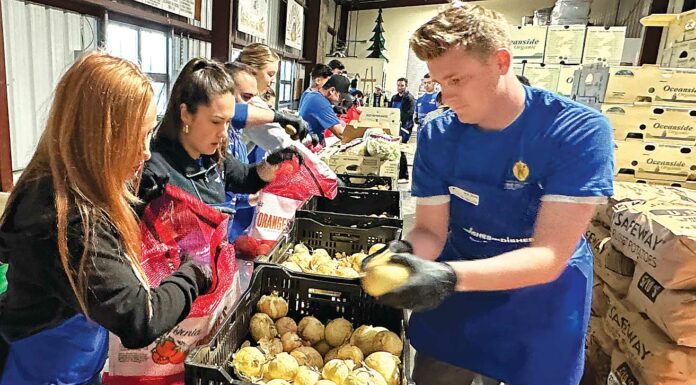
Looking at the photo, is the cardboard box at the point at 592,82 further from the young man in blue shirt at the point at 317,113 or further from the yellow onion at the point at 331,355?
the yellow onion at the point at 331,355

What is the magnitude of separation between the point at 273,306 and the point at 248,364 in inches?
10.5

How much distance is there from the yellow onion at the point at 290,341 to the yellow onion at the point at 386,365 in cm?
25

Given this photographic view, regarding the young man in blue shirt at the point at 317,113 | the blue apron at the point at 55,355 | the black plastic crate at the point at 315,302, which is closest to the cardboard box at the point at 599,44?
the young man in blue shirt at the point at 317,113

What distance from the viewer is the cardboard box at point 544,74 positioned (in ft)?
15.7

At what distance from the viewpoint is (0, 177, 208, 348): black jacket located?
0.90 metres

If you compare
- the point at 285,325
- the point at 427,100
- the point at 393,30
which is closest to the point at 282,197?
the point at 285,325

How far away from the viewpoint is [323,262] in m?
1.90

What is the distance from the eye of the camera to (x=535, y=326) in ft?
4.20

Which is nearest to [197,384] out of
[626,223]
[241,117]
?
[241,117]

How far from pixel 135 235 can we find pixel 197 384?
36cm

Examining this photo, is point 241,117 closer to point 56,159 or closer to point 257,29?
point 56,159

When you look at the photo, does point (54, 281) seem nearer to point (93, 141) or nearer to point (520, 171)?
point (93, 141)

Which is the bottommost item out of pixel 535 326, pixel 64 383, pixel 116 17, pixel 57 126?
pixel 64 383

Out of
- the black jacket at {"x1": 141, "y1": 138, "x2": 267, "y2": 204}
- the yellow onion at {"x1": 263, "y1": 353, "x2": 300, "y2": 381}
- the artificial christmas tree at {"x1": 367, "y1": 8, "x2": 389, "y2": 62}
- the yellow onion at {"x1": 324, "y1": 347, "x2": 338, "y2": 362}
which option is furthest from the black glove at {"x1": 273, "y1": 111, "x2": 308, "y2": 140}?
the artificial christmas tree at {"x1": 367, "y1": 8, "x2": 389, "y2": 62}
